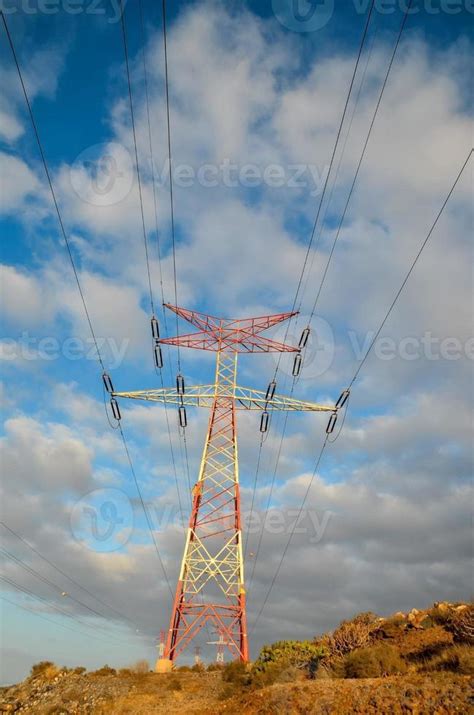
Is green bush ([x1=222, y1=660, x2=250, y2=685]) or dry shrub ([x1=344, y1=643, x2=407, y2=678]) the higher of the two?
dry shrub ([x1=344, y1=643, x2=407, y2=678])

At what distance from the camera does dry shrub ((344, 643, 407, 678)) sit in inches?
682

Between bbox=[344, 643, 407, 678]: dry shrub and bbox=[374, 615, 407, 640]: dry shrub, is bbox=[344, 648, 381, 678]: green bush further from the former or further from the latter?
bbox=[374, 615, 407, 640]: dry shrub

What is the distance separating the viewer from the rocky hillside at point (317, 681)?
523 inches

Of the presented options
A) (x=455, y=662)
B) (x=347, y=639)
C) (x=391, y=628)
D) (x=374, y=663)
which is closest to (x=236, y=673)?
(x=347, y=639)

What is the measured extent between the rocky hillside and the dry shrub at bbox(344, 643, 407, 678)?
0.04m

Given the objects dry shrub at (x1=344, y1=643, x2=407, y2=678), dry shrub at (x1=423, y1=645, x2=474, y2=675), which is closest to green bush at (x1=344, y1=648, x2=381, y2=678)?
dry shrub at (x1=344, y1=643, x2=407, y2=678)

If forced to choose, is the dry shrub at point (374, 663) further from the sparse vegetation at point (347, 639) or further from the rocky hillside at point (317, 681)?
the sparse vegetation at point (347, 639)

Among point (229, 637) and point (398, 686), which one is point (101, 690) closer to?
point (229, 637)

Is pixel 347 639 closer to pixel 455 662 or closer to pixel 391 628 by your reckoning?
pixel 391 628

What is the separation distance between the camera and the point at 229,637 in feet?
86.4

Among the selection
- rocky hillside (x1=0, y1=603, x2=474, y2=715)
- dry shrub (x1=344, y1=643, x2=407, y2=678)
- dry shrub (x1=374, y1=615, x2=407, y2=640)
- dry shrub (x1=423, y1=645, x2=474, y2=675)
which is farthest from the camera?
dry shrub (x1=374, y1=615, x2=407, y2=640)

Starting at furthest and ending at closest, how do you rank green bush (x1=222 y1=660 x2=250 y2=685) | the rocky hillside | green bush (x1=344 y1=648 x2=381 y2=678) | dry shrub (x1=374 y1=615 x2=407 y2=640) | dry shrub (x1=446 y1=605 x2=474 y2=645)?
dry shrub (x1=374 y1=615 x2=407 y2=640) < green bush (x1=222 y1=660 x2=250 y2=685) < dry shrub (x1=446 y1=605 x2=474 y2=645) < green bush (x1=344 y1=648 x2=381 y2=678) < the rocky hillside

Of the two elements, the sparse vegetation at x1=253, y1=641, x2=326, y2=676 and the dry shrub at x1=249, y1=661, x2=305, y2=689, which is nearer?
the dry shrub at x1=249, y1=661, x2=305, y2=689

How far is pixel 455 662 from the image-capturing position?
1602cm
